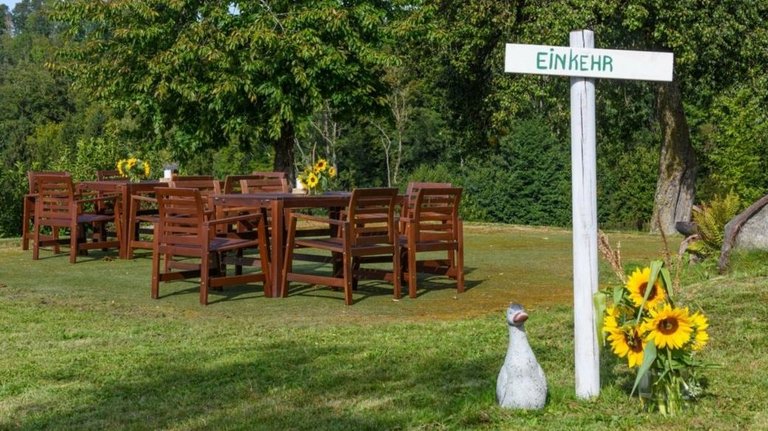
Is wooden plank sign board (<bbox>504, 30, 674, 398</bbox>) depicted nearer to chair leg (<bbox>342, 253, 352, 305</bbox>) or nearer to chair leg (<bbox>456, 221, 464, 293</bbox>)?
chair leg (<bbox>342, 253, 352, 305</bbox>)

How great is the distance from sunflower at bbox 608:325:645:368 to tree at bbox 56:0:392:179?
14.6 metres

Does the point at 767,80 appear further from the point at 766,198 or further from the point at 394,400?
the point at 394,400

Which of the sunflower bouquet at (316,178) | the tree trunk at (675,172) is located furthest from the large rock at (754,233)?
the tree trunk at (675,172)

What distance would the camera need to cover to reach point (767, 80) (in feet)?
62.7

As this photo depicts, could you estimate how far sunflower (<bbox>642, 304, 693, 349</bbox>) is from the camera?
15.6 feet

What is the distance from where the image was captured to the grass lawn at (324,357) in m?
4.98

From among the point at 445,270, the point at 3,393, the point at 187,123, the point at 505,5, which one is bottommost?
the point at 3,393

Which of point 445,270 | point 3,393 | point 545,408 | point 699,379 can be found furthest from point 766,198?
point 3,393

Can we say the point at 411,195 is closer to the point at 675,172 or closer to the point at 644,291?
the point at 644,291

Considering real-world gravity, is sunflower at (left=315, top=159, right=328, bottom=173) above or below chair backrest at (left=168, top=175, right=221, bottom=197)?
above

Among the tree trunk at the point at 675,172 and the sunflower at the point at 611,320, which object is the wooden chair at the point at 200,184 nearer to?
the sunflower at the point at 611,320

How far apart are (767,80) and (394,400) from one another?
51.2 ft

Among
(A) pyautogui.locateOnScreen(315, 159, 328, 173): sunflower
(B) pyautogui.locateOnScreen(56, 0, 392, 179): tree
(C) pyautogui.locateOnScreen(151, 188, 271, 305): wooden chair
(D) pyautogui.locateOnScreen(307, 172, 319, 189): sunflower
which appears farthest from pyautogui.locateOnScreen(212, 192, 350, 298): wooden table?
(B) pyautogui.locateOnScreen(56, 0, 392, 179): tree

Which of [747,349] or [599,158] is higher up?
[599,158]
